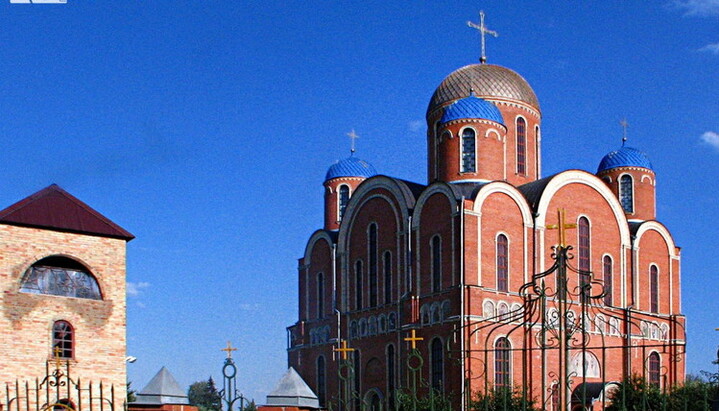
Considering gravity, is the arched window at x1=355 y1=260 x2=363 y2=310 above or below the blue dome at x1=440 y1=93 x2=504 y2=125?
below

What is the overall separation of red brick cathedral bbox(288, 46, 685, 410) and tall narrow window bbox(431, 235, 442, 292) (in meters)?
0.04

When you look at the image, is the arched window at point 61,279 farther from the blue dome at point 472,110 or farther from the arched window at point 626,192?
the arched window at point 626,192

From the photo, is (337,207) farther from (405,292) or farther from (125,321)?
(125,321)

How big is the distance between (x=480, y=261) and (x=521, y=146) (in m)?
6.85

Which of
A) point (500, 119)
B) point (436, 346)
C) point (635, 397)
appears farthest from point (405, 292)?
point (635, 397)

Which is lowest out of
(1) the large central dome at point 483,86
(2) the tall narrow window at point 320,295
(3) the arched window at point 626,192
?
(2) the tall narrow window at point 320,295

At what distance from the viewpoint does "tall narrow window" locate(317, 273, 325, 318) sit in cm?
3619

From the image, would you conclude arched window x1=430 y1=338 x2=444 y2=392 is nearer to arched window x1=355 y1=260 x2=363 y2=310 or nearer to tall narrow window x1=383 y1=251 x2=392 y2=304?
tall narrow window x1=383 y1=251 x2=392 y2=304

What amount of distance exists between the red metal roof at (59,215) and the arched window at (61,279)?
2.67 ft

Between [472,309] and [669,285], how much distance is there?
9.32 metres

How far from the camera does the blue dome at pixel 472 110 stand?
31766 millimetres

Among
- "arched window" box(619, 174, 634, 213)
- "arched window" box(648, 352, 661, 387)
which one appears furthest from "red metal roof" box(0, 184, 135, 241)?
"arched window" box(619, 174, 634, 213)

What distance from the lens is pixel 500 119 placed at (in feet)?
106

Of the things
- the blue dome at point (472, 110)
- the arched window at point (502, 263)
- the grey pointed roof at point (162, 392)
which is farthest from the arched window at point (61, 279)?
the blue dome at point (472, 110)
